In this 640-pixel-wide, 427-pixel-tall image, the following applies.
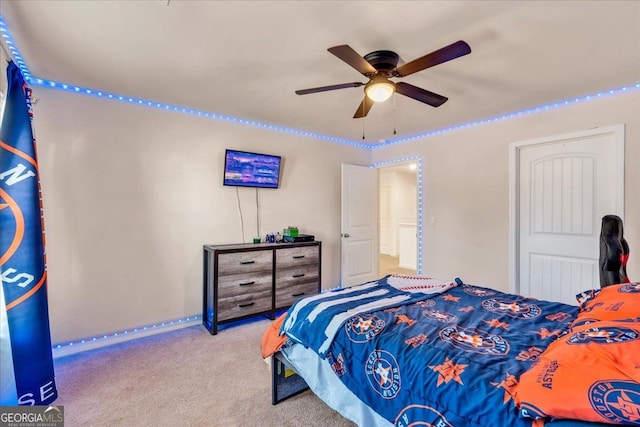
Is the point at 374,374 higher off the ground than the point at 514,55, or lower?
lower

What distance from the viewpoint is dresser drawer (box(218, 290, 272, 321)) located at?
3.16m

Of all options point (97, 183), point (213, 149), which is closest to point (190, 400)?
point (97, 183)

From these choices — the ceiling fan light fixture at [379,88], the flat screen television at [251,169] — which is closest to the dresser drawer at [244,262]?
the flat screen television at [251,169]

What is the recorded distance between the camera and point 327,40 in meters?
1.95

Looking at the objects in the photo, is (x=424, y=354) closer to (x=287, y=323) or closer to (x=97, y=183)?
(x=287, y=323)

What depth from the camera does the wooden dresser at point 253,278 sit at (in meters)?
3.14

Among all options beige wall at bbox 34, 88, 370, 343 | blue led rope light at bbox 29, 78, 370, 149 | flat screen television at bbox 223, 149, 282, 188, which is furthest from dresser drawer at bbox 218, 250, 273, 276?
blue led rope light at bbox 29, 78, 370, 149

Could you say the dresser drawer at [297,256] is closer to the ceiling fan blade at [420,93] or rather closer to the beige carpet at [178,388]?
the beige carpet at [178,388]

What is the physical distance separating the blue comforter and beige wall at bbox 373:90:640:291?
1.64m

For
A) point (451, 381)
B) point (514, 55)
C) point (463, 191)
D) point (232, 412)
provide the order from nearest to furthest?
point (451, 381)
point (232, 412)
point (514, 55)
point (463, 191)

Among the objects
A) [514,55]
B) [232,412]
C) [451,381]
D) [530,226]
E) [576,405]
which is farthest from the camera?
[530,226]

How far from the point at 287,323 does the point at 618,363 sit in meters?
1.55

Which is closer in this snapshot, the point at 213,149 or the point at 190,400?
the point at 190,400

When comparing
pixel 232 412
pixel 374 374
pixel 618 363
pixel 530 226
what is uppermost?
pixel 530 226
